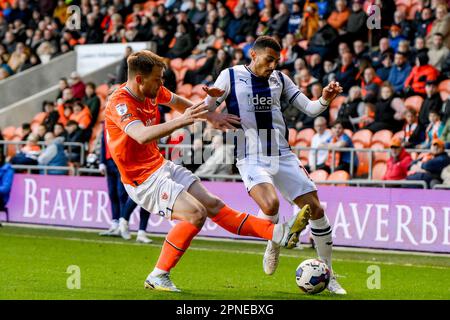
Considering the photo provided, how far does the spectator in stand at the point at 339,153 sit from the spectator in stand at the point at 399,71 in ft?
5.62

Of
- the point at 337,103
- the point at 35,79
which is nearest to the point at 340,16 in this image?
→ the point at 337,103

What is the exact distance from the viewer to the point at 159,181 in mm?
9047

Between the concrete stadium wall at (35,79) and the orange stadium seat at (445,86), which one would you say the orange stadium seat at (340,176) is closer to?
the orange stadium seat at (445,86)

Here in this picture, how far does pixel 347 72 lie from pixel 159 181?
1005 centimetres

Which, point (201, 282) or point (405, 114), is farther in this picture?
point (405, 114)

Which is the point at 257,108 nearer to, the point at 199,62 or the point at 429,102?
the point at 429,102

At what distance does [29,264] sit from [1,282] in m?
2.13

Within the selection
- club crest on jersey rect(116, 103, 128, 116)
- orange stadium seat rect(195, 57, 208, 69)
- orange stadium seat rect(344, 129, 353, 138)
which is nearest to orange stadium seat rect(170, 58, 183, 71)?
orange stadium seat rect(195, 57, 208, 69)

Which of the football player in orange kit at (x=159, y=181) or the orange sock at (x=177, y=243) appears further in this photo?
the orange sock at (x=177, y=243)

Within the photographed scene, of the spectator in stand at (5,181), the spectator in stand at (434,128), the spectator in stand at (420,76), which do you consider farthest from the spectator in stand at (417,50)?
the spectator in stand at (5,181)

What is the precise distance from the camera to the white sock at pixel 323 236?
979 cm
